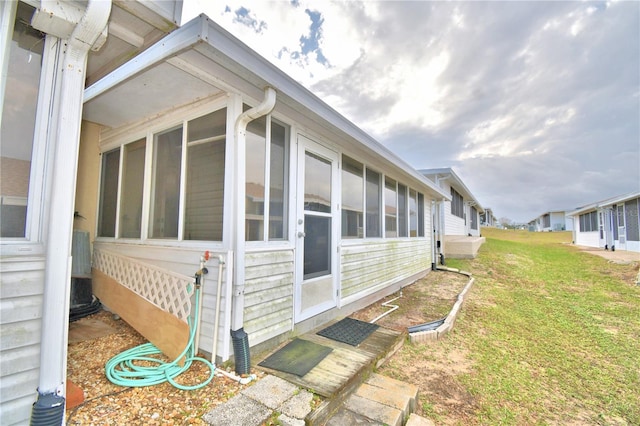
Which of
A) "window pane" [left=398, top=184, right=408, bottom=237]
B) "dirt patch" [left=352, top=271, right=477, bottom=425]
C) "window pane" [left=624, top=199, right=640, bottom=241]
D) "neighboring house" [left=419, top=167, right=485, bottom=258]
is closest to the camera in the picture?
"dirt patch" [left=352, top=271, right=477, bottom=425]

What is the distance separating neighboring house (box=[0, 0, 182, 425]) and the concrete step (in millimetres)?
1833

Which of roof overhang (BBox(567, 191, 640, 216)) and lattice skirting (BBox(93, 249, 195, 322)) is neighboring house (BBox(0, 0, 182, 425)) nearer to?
lattice skirting (BBox(93, 249, 195, 322))

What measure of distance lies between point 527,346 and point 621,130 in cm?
2295

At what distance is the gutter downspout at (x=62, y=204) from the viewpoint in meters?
1.52

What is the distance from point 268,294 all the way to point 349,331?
135cm

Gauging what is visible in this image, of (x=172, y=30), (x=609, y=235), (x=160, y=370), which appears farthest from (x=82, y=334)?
(x=609, y=235)

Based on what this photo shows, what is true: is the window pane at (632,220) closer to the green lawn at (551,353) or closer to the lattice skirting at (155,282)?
the green lawn at (551,353)

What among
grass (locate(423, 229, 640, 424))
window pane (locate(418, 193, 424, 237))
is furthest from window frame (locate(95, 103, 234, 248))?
window pane (locate(418, 193, 424, 237))

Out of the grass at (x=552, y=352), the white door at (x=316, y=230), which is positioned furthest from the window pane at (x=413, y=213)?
the white door at (x=316, y=230)

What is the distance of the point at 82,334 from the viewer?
334 cm

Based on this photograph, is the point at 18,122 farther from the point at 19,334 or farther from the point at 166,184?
the point at 166,184

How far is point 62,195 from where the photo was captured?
159 cm

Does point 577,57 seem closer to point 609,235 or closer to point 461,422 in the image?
point 461,422

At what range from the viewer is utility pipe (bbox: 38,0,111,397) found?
152 centimetres
